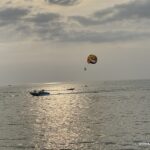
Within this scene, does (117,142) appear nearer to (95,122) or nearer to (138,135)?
(138,135)

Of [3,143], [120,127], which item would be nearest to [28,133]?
[3,143]

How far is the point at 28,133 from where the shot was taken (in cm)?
9031

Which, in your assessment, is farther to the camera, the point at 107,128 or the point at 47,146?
the point at 107,128

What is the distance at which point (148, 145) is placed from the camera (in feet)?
230

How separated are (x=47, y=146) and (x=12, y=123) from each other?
4180cm

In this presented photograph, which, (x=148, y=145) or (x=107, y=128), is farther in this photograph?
(x=107, y=128)

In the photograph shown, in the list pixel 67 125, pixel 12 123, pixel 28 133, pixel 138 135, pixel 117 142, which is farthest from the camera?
pixel 12 123

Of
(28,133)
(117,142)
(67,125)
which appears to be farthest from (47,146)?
(67,125)

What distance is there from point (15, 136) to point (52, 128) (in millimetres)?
15414

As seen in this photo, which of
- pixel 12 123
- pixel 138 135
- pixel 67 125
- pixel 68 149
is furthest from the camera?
pixel 12 123

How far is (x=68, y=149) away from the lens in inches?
2756

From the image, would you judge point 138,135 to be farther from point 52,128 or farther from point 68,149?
point 52,128

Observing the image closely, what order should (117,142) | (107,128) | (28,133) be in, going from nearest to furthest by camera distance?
1. (117,142)
2. (28,133)
3. (107,128)

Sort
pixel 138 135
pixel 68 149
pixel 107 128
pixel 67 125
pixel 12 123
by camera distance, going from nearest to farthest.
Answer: pixel 68 149 → pixel 138 135 → pixel 107 128 → pixel 67 125 → pixel 12 123
